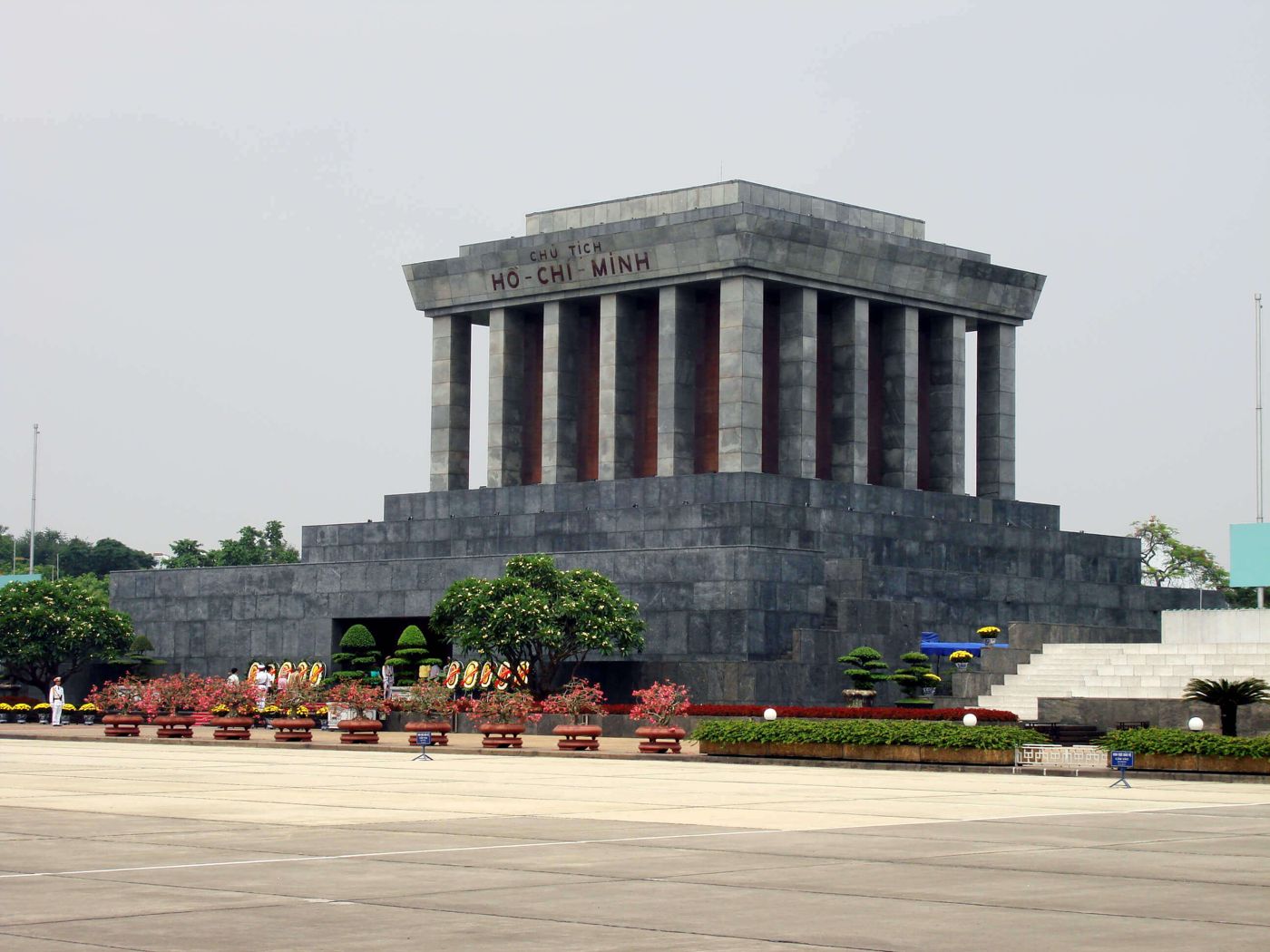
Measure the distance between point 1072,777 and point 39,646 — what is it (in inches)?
1528

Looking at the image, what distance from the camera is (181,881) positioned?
17.8m

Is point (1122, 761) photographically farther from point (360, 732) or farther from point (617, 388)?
point (617, 388)

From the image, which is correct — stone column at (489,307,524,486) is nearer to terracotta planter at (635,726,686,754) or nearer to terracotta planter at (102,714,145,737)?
terracotta planter at (102,714,145,737)

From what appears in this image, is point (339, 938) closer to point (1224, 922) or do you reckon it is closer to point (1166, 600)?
Result: point (1224, 922)

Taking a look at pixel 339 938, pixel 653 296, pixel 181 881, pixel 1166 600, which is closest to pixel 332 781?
pixel 181 881

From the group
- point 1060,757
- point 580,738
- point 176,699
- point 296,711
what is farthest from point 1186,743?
point 176,699

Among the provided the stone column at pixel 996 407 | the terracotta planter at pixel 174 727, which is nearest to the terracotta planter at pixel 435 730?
the terracotta planter at pixel 174 727

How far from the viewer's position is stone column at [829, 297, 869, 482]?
223 ft

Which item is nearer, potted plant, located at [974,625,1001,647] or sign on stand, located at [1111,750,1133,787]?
sign on stand, located at [1111,750,1133,787]

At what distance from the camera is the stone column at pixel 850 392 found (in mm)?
68000

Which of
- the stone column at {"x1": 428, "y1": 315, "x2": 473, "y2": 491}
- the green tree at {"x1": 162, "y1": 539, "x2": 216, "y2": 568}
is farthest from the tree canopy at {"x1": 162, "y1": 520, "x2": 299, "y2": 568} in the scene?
the stone column at {"x1": 428, "y1": 315, "x2": 473, "y2": 491}

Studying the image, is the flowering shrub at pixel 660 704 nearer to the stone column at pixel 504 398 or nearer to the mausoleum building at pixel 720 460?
the mausoleum building at pixel 720 460

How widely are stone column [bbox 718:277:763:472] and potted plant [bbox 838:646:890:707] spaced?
9.28m

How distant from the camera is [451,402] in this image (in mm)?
72938
